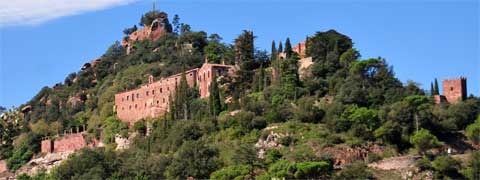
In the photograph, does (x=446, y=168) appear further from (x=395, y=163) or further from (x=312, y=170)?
(x=312, y=170)

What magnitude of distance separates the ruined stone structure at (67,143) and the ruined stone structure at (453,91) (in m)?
25.5

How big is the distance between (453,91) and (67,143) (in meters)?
29.0

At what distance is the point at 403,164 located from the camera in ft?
193

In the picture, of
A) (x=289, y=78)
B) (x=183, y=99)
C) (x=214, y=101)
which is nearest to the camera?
(x=289, y=78)

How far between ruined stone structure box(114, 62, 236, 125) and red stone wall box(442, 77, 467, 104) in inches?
632

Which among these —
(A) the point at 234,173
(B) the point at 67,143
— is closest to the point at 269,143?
(A) the point at 234,173

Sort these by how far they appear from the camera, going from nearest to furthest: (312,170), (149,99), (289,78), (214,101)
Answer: (312,170) → (289,78) → (214,101) → (149,99)

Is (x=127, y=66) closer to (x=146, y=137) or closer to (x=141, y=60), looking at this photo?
(x=141, y=60)

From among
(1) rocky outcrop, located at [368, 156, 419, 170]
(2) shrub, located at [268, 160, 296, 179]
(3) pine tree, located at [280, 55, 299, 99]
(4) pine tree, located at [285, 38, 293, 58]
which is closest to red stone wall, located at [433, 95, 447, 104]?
(1) rocky outcrop, located at [368, 156, 419, 170]

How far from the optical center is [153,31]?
102 metres

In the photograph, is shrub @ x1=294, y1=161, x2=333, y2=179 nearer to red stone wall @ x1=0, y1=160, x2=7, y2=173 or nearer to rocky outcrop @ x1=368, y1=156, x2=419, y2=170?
rocky outcrop @ x1=368, y1=156, x2=419, y2=170

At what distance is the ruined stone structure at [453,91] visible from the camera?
67188 mm

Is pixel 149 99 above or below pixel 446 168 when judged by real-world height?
above

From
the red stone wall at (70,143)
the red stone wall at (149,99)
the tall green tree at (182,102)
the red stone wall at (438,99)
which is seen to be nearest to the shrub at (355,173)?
the red stone wall at (438,99)
